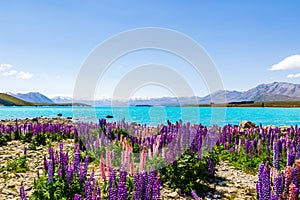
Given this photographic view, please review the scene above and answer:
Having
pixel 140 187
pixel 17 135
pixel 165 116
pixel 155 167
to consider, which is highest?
pixel 165 116

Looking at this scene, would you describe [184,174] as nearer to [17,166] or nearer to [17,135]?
[17,166]

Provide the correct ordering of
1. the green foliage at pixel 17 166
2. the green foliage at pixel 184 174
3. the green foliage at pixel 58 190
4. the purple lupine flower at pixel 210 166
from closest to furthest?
the green foliage at pixel 58 190 < the green foliage at pixel 184 174 < the purple lupine flower at pixel 210 166 < the green foliage at pixel 17 166

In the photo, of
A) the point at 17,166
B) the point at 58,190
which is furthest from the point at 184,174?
the point at 17,166

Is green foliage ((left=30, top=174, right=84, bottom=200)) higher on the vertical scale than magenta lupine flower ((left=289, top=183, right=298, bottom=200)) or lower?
lower

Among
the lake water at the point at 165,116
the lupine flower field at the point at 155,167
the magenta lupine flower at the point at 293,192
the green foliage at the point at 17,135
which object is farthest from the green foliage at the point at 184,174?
the green foliage at the point at 17,135

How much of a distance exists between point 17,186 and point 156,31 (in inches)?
294

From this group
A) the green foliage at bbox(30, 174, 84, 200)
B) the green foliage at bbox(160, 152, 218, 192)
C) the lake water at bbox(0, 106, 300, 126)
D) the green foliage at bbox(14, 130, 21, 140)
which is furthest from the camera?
the green foliage at bbox(14, 130, 21, 140)

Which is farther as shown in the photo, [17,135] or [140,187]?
[17,135]

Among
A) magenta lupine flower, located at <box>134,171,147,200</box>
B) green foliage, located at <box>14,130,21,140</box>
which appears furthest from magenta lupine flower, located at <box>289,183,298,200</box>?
green foliage, located at <box>14,130,21,140</box>

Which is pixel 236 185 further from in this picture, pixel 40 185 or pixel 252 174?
pixel 40 185

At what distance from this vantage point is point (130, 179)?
24.2ft

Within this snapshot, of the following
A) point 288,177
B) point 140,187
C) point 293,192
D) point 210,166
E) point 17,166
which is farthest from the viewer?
point 17,166

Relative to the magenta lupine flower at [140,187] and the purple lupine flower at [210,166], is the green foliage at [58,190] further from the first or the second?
the purple lupine flower at [210,166]

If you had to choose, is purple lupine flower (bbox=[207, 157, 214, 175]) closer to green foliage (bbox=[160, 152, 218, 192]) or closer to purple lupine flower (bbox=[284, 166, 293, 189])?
green foliage (bbox=[160, 152, 218, 192])
